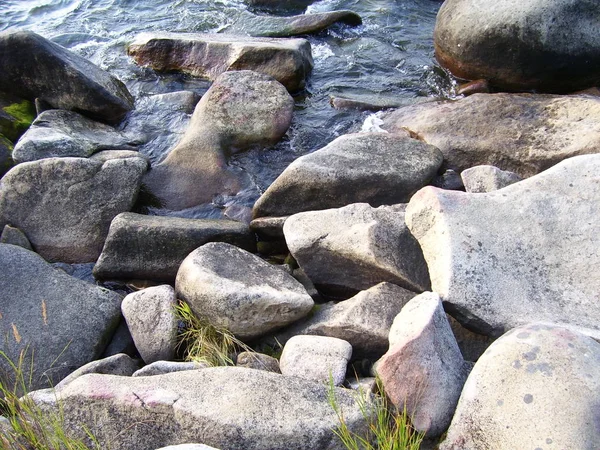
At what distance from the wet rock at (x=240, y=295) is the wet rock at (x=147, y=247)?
1.94ft

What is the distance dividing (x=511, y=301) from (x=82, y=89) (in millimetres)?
5149

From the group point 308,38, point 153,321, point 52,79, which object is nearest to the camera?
point 153,321

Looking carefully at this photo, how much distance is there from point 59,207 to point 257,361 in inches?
98.1

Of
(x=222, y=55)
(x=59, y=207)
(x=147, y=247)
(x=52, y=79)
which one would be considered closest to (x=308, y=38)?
(x=222, y=55)

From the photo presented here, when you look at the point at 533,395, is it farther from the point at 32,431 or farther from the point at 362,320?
the point at 32,431

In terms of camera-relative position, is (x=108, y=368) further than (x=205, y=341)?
No

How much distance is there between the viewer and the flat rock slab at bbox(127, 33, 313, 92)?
7.34 m

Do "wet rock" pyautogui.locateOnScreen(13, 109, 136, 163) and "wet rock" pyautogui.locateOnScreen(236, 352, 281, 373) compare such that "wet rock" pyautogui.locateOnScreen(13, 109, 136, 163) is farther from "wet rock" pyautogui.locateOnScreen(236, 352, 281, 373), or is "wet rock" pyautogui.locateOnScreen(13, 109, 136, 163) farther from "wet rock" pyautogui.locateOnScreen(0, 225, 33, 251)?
"wet rock" pyautogui.locateOnScreen(236, 352, 281, 373)

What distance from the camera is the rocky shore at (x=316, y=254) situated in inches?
115

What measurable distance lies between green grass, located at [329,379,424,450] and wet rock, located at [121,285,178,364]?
1.39m

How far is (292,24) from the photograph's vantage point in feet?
28.9

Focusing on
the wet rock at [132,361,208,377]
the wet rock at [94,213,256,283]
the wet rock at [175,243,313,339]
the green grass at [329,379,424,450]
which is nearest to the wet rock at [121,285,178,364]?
the wet rock at [175,243,313,339]

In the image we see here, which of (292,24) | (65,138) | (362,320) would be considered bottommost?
(362,320)

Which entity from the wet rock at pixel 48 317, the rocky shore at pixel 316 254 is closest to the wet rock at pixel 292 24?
the rocky shore at pixel 316 254
